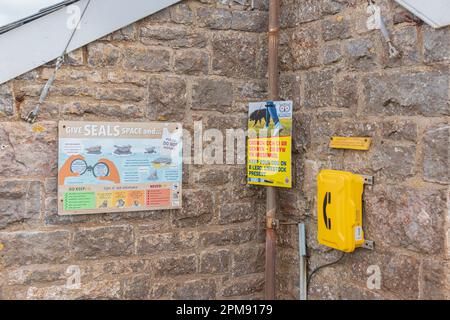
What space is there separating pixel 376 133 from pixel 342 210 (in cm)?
46

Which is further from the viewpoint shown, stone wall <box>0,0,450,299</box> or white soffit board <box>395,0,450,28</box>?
stone wall <box>0,0,450,299</box>

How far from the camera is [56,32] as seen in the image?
2611 mm

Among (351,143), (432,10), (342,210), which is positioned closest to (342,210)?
(342,210)

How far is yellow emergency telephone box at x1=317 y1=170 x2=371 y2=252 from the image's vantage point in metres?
2.46

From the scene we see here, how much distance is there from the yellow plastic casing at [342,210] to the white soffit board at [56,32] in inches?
60.1

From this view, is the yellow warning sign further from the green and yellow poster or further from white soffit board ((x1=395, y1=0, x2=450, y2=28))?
white soffit board ((x1=395, y1=0, x2=450, y2=28))

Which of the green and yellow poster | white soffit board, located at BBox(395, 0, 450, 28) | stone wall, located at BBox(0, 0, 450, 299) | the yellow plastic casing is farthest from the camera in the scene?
the green and yellow poster

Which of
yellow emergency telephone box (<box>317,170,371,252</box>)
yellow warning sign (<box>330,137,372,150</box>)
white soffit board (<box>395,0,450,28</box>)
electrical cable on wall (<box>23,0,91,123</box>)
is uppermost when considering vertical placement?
white soffit board (<box>395,0,450,28</box>)

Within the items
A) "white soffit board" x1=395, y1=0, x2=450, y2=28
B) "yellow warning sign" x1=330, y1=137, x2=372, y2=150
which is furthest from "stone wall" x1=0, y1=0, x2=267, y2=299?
"white soffit board" x1=395, y1=0, x2=450, y2=28

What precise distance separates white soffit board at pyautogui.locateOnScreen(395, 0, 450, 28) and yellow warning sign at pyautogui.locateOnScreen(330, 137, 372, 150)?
2.20 ft

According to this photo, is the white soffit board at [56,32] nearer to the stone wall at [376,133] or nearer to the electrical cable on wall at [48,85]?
the electrical cable on wall at [48,85]

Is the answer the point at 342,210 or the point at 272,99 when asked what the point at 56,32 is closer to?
the point at 272,99

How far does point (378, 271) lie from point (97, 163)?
1.72 m

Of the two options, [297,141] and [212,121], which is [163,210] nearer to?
[212,121]
